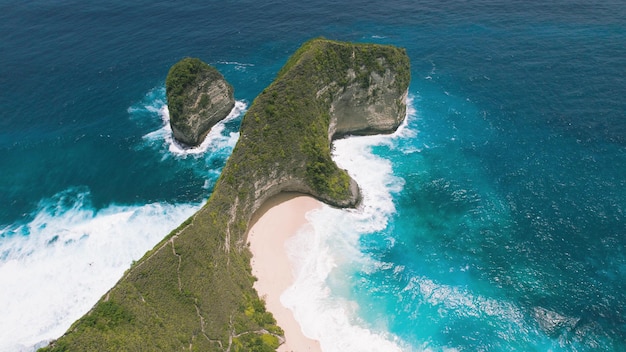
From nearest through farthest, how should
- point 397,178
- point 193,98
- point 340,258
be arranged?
point 340,258, point 397,178, point 193,98

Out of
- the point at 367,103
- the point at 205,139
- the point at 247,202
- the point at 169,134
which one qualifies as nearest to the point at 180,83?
the point at 205,139

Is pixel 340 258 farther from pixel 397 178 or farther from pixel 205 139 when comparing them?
A: pixel 205 139

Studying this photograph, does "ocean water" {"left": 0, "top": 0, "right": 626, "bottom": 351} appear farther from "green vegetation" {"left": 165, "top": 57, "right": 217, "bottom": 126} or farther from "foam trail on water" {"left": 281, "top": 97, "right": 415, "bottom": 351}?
"green vegetation" {"left": 165, "top": 57, "right": 217, "bottom": 126}

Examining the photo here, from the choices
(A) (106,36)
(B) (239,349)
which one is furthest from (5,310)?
(A) (106,36)

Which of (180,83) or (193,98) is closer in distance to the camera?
(180,83)

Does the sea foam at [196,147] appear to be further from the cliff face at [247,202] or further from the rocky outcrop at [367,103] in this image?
the rocky outcrop at [367,103]

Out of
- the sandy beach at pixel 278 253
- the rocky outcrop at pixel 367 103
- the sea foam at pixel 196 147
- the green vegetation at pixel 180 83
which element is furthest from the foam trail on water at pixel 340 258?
the green vegetation at pixel 180 83

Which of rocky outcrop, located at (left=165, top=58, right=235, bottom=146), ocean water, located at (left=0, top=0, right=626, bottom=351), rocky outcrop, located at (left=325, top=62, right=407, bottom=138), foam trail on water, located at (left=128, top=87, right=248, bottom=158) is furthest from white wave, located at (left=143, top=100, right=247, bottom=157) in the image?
rocky outcrop, located at (left=325, top=62, right=407, bottom=138)
